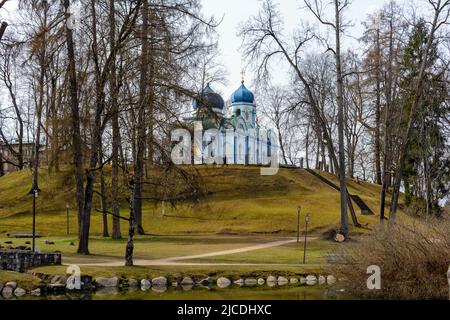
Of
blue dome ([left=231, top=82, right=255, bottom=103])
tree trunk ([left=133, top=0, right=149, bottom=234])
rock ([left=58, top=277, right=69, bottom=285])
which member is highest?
blue dome ([left=231, top=82, right=255, bottom=103])

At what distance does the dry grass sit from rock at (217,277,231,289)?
156 inches

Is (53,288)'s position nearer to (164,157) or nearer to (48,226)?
(164,157)

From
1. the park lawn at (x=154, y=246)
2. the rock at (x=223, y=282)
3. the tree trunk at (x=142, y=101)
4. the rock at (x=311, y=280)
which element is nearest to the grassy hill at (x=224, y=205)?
the park lawn at (x=154, y=246)

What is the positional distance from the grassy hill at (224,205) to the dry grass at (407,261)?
20.1 metres

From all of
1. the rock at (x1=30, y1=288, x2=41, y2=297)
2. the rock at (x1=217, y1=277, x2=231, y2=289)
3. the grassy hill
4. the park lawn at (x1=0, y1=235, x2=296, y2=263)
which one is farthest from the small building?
the rock at (x1=30, y1=288, x2=41, y2=297)

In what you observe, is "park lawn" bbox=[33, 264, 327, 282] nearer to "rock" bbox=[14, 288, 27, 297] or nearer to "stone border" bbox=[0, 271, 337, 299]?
"stone border" bbox=[0, 271, 337, 299]

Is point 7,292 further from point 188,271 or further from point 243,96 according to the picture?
point 243,96

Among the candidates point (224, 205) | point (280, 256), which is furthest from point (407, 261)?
point (224, 205)

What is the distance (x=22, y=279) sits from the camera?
18281 millimetres

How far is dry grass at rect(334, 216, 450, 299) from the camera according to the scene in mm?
15930

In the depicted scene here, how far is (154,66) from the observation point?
70.6ft

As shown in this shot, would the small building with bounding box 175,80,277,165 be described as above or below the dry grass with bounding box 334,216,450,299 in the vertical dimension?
above

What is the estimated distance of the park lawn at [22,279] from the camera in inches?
704
